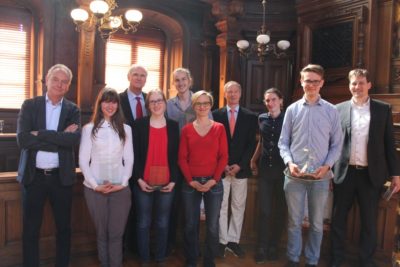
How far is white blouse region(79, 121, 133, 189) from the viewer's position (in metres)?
2.43

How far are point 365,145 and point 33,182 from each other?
88.3 inches

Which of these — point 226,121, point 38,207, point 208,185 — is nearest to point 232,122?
point 226,121

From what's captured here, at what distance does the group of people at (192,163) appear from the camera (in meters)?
2.42

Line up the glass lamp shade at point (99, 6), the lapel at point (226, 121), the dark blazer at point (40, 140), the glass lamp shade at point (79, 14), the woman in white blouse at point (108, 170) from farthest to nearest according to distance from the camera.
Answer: the glass lamp shade at point (79, 14)
the glass lamp shade at point (99, 6)
the lapel at point (226, 121)
the woman in white blouse at point (108, 170)
the dark blazer at point (40, 140)

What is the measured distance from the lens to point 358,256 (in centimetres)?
297

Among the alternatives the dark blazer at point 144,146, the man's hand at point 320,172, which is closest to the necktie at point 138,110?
the dark blazer at point 144,146

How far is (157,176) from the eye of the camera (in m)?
2.62

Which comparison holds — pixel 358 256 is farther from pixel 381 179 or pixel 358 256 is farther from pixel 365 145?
pixel 365 145

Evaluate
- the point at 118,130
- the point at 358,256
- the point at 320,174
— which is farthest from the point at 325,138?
the point at 118,130

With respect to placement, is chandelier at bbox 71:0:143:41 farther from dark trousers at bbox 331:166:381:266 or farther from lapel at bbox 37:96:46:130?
dark trousers at bbox 331:166:381:266

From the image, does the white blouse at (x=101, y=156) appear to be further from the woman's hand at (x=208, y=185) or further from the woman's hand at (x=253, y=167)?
the woman's hand at (x=253, y=167)

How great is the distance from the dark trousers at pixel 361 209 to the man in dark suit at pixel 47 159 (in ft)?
6.23

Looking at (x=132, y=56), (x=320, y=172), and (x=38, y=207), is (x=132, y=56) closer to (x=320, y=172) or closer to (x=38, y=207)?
(x=38, y=207)

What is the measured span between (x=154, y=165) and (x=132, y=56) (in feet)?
18.3
